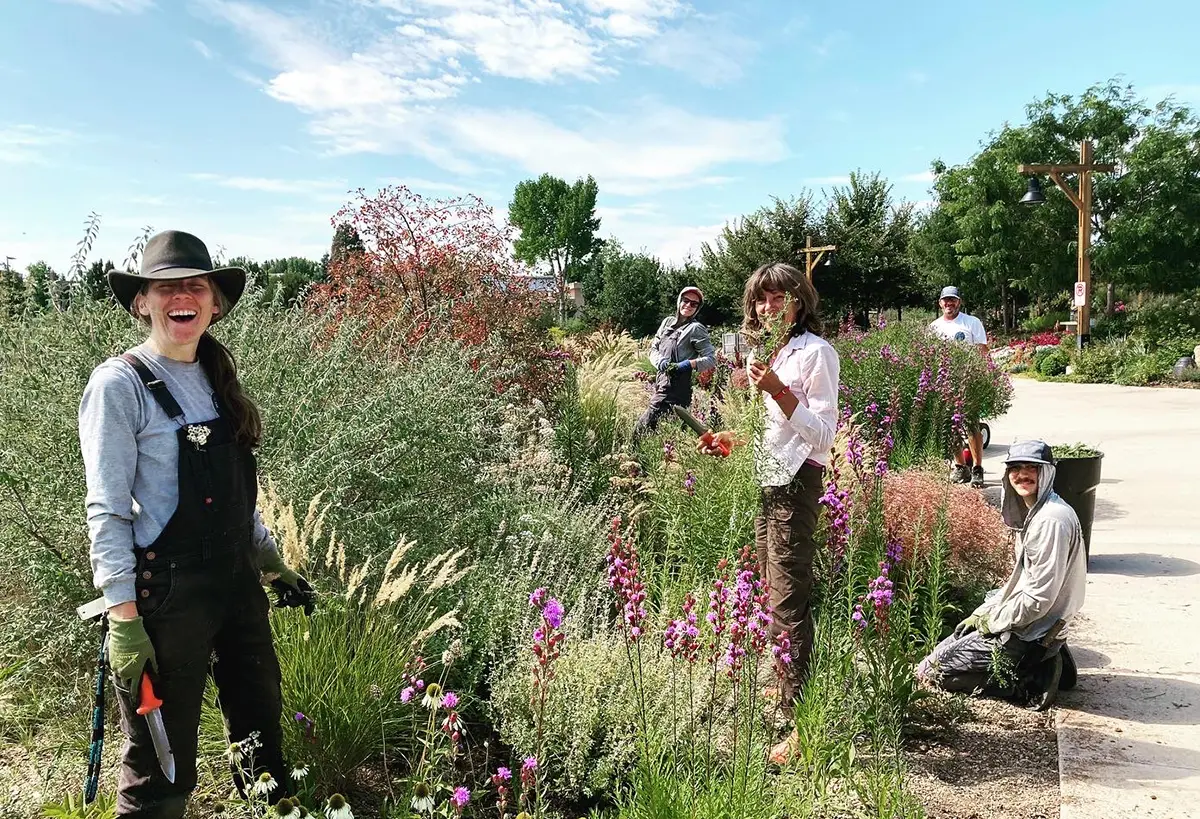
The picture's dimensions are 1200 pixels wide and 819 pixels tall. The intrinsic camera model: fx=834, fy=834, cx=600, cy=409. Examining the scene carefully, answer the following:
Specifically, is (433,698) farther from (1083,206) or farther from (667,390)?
(1083,206)

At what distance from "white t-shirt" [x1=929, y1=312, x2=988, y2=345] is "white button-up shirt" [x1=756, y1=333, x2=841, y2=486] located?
19.0ft

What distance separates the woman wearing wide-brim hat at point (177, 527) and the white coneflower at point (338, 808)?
271mm

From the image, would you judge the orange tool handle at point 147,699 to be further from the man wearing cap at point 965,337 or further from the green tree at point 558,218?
the green tree at point 558,218

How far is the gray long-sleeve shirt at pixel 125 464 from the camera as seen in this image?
2078mm

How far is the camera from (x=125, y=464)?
84.8 inches

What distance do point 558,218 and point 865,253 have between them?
50.1 m

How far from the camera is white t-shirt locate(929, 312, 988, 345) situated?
8625 millimetres

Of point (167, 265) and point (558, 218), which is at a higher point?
point (558, 218)

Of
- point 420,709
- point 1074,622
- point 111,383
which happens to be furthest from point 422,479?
point 1074,622

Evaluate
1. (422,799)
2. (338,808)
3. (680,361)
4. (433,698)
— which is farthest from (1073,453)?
(338,808)

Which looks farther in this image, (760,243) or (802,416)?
(760,243)

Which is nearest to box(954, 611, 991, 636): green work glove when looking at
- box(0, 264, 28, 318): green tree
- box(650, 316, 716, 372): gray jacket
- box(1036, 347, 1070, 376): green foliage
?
box(650, 316, 716, 372): gray jacket

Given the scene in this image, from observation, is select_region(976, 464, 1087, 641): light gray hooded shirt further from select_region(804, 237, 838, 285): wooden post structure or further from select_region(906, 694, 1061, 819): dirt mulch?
select_region(804, 237, 838, 285): wooden post structure

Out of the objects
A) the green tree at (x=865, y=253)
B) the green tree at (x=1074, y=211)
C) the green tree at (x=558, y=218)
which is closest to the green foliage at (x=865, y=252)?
the green tree at (x=865, y=253)
